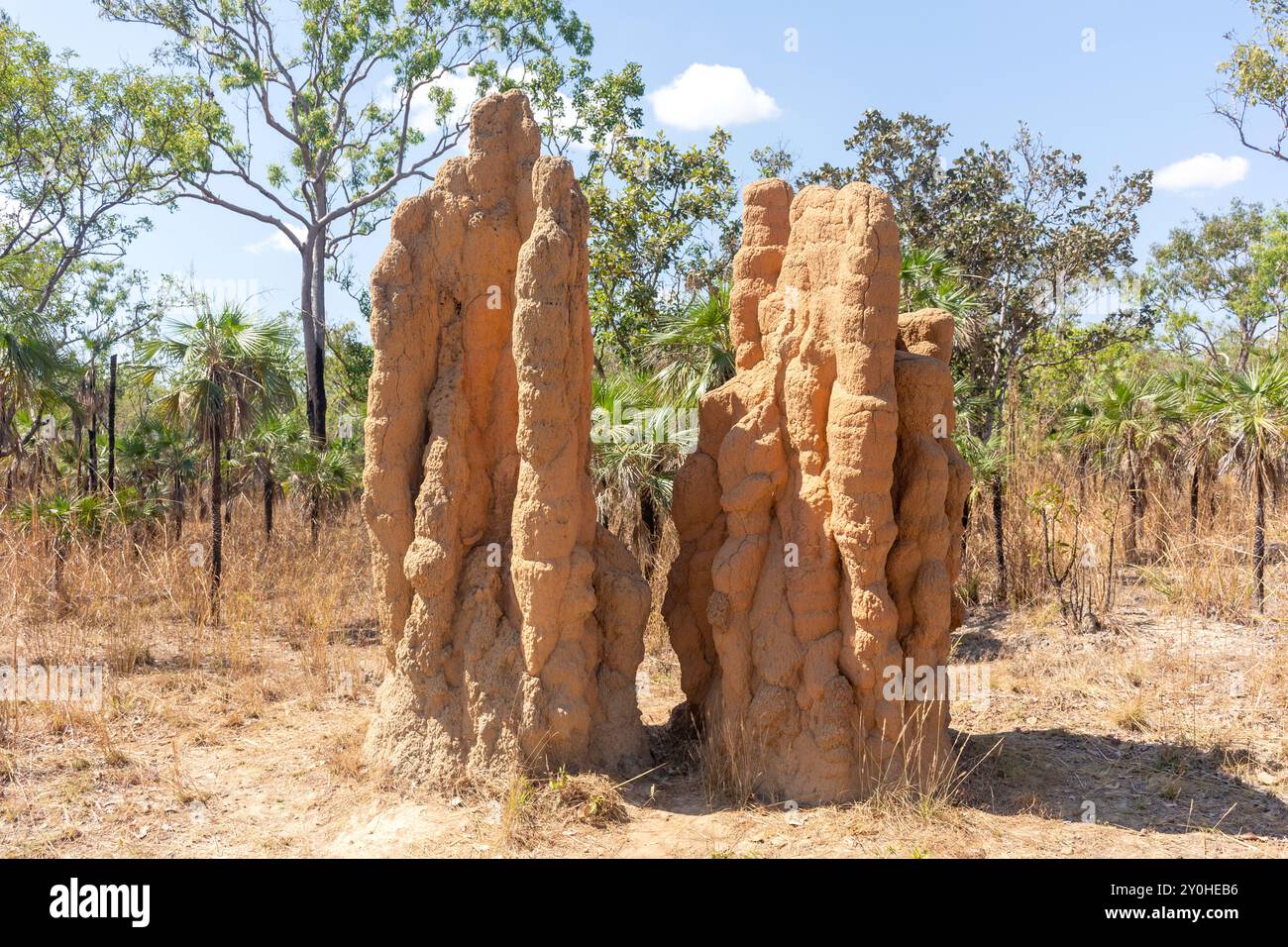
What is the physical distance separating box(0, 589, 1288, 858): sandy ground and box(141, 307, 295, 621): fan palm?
3.57 m

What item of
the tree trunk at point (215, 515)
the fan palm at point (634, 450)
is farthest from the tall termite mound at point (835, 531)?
the tree trunk at point (215, 515)

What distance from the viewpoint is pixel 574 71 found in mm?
19156

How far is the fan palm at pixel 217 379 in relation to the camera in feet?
41.1

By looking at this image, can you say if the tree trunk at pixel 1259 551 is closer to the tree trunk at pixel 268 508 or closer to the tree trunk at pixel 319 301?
the tree trunk at pixel 268 508

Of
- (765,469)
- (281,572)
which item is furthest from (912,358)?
(281,572)

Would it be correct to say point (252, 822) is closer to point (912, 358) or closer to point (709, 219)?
point (912, 358)

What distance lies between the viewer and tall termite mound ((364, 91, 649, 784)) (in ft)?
20.9

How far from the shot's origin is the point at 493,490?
7.11 metres

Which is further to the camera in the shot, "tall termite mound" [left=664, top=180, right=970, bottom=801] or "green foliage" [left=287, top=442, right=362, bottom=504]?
"green foliage" [left=287, top=442, right=362, bottom=504]

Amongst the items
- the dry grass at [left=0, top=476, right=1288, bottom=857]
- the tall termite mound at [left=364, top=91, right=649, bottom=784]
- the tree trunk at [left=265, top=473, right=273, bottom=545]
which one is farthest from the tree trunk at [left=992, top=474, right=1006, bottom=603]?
the tree trunk at [left=265, top=473, right=273, bottom=545]

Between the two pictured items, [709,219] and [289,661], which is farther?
[709,219]

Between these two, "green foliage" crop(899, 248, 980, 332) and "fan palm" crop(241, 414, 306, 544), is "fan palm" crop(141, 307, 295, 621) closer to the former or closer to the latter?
"fan palm" crop(241, 414, 306, 544)

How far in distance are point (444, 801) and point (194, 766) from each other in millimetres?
2382

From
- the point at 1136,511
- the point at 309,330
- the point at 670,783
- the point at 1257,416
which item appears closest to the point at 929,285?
the point at 1257,416
